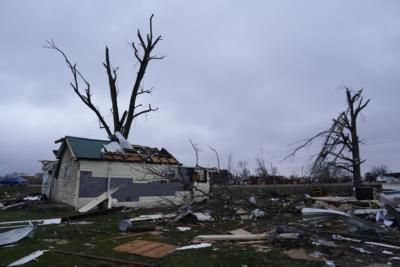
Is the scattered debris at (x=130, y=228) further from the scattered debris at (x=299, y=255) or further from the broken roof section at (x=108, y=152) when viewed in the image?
the broken roof section at (x=108, y=152)

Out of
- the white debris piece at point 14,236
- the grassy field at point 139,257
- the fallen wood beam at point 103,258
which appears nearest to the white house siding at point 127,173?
the grassy field at point 139,257

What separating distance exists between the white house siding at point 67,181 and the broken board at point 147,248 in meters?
8.81

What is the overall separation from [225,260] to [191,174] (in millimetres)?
13538

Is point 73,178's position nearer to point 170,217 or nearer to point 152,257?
point 170,217

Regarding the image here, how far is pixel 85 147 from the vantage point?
15.3 meters

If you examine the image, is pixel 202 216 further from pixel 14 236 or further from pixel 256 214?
pixel 14 236

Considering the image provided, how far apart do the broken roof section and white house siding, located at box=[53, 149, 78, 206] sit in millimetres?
562

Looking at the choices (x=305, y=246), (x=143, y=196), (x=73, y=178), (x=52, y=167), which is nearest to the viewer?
(x=305, y=246)

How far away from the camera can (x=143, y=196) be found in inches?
644

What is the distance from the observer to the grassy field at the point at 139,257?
525cm

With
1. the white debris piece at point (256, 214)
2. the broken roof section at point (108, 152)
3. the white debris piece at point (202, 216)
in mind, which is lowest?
the white debris piece at point (202, 216)

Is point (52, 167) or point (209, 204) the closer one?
point (209, 204)

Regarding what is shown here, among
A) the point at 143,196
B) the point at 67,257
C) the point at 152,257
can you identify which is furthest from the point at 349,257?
the point at 143,196

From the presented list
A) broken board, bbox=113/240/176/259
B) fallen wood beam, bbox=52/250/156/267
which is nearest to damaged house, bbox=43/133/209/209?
broken board, bbox=113/240/176/259
